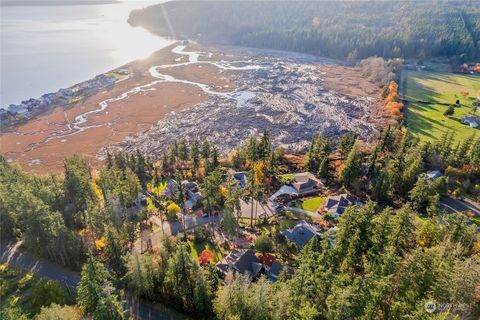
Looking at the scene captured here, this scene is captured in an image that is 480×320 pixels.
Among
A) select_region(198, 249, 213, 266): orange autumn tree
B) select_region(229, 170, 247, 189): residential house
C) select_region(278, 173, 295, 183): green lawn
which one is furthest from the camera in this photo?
select_region(278, 173, 295, 183): green lawn

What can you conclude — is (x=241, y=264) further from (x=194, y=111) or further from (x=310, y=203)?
(x=194, y=111)

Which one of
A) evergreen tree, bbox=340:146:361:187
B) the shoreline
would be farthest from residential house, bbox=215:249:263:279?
the shoreline

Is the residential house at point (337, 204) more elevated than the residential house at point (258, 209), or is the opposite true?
the residential house at point (337, 204)

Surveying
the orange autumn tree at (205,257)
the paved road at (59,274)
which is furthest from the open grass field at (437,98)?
the paved road at (59,274)

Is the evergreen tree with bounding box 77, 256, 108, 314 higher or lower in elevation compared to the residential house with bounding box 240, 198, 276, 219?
Result: higher

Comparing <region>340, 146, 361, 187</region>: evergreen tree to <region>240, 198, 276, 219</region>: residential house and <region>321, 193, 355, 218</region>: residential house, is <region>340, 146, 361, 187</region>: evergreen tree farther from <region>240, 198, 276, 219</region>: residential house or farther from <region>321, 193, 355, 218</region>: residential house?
<region>240, 198, 276, 219</region>: residential house

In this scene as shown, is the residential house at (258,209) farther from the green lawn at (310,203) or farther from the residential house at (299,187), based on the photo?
the green lawn at (310,203)

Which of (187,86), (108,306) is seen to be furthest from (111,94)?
(108,306)
